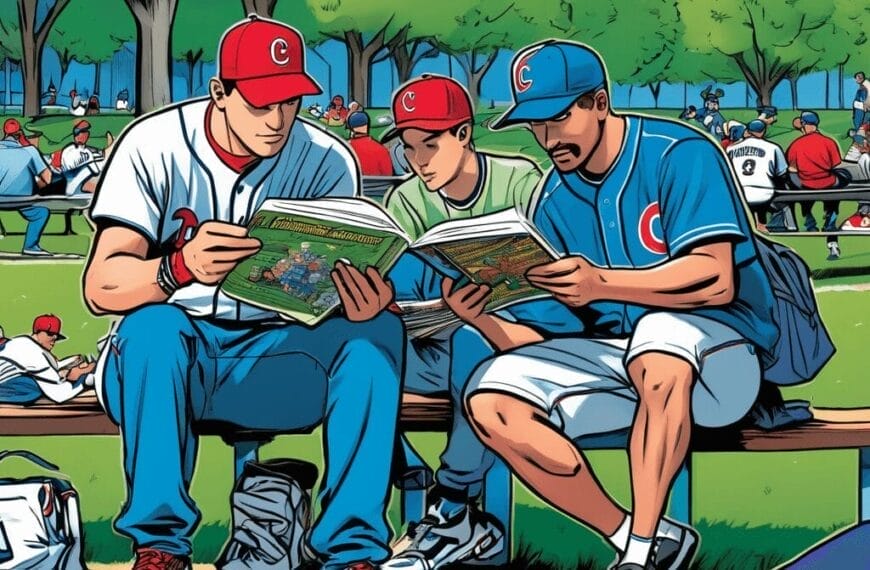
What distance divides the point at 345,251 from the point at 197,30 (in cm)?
100

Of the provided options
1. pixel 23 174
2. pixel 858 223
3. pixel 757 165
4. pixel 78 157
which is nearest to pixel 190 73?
pixel 78 157

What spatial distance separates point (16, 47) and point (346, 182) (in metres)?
1.34

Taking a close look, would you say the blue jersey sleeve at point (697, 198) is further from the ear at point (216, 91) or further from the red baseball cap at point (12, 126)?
the red baseball cap at point (12, 126)

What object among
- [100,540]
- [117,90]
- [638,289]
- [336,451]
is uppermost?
[117,90]

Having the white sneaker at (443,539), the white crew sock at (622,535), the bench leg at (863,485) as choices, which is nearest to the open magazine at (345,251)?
the white sneaker at (443,539)

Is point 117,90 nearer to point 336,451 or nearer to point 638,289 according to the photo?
point 336,451

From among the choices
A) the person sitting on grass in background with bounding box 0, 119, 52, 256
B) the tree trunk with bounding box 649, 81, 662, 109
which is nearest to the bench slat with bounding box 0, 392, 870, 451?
the person sitting on grass in background with bounding box 0, 119, 52, 256

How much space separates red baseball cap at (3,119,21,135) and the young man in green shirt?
55.2 inches

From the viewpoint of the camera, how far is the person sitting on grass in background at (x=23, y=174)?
152 inches

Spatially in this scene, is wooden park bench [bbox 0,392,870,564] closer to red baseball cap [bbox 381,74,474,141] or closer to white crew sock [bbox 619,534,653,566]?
white crew sock [bbox 619,534,653,566]

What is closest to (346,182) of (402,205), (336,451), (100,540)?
(402,205)

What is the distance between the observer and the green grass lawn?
152 inches

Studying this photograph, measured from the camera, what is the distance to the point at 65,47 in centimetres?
383

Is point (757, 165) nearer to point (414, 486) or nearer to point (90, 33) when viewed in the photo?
point (414, 486)
